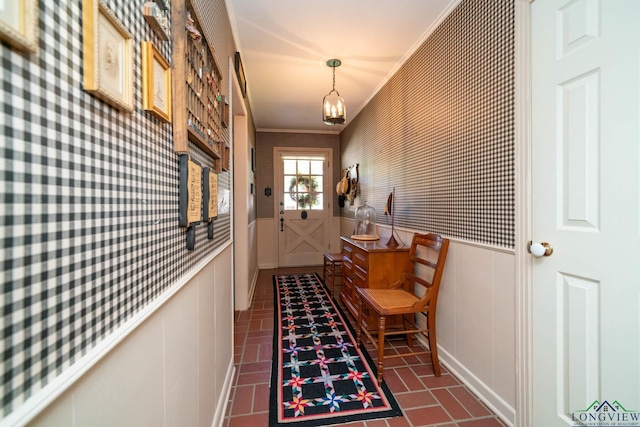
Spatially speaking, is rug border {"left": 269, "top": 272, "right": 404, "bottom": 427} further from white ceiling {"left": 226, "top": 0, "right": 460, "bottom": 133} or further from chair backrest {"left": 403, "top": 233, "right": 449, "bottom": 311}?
white ceiling {"left": 226, "top": 0, "right": 460, "bottom": 133}

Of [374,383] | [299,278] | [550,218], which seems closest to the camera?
[550,218]

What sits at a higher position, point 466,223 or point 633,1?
point 633,1

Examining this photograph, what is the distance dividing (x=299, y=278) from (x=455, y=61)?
3.39 m

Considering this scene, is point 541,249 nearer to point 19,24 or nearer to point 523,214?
point 523,214

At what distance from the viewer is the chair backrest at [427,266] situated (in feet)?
6.06

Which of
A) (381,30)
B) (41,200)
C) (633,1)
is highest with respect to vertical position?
(381,30)

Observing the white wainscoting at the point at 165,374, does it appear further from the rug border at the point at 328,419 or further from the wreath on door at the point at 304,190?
the wreath on door at the point at 304,190

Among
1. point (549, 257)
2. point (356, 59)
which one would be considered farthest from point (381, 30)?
point (549, 257)

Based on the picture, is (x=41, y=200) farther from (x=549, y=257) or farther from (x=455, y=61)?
(x=455, y=61)

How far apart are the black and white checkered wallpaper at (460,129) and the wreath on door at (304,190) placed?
2.36m

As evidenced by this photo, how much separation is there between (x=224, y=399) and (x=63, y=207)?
156cm

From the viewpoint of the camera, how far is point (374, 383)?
178 centimetres

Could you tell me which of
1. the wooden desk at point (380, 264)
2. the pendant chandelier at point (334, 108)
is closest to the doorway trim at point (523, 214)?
the wooden desk at point (380, 264)

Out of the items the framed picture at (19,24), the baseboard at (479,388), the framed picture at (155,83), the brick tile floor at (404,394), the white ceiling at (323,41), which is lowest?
the brick tile floor at (404,394)
